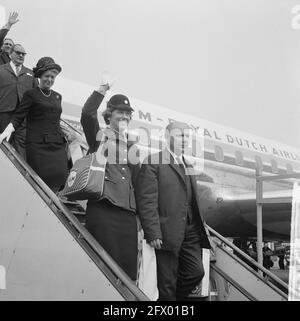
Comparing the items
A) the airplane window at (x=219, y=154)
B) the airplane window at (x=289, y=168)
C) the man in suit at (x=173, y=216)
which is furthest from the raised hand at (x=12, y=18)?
the airplane window at (x=289, y=168)

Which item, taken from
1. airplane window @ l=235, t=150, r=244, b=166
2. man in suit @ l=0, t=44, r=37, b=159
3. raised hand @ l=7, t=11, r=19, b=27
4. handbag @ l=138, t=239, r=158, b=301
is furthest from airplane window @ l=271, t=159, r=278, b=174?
handbag @ l=138, t=239, r=158, b=301

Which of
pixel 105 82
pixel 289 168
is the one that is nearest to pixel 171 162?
pixel 105 82

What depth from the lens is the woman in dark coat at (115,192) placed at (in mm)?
2578

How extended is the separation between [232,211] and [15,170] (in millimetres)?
5615

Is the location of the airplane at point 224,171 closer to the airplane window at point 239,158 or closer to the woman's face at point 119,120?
the airplane window at point 239,158

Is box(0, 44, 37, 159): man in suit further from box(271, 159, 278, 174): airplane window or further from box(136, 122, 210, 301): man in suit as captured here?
box(271, 159, 278, 174): airplane window

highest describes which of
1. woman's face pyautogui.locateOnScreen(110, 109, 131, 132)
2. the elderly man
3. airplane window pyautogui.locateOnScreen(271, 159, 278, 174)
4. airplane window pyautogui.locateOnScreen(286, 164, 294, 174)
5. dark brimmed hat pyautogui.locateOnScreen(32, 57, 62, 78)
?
airplane window pyautogui.locateOnScreen(286, 164, 294, 174)

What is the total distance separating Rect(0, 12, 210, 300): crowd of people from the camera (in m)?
2.62

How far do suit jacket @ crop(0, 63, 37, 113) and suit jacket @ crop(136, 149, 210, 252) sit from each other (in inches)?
49.8

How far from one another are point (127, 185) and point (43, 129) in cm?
83

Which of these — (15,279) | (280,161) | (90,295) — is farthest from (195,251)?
(280,161)

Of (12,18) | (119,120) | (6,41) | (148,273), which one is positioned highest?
(6,41)

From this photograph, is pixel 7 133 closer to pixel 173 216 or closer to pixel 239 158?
pixel 173 216

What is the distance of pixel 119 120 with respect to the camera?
2.86 meters
